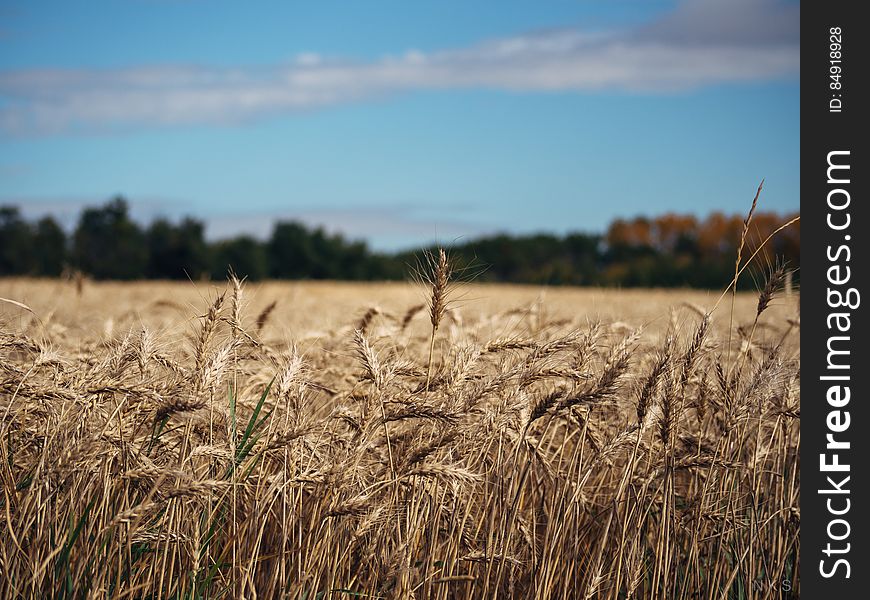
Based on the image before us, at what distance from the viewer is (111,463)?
318 cm

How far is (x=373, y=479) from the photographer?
334 cm

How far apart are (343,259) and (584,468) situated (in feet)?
207

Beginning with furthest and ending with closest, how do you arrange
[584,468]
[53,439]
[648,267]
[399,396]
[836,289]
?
[648,267]
[836,289]
[584,468]
[399,396]
[53,439]

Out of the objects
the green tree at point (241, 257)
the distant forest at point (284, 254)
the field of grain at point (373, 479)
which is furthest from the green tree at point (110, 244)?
the field of grain at point (373, 479)

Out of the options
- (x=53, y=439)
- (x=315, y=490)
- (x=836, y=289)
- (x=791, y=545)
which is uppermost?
(x=836, y=289)

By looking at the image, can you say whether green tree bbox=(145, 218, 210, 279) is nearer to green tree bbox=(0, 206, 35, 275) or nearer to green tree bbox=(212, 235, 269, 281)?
green tree bbox=(212, 235, 269, 281)

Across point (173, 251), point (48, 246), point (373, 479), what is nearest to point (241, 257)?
point (173, 251)

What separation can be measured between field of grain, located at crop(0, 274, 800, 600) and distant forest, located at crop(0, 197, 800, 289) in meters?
40.3

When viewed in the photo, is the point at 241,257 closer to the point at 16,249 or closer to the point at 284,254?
the point at 284,254

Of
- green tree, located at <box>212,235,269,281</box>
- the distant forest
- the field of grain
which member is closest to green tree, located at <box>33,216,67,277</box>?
the distant forest

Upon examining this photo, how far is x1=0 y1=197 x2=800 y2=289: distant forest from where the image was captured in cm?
5259

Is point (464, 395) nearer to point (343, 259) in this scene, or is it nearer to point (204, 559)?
point (204, 559)

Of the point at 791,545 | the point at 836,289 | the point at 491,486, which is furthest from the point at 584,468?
the point at 836,289

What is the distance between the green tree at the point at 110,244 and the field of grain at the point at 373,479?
49.7 meters
